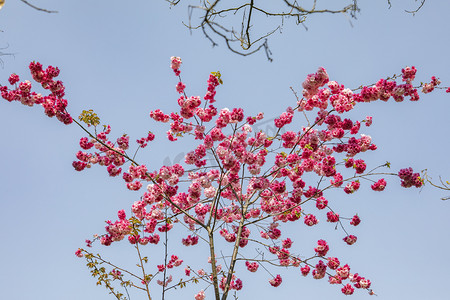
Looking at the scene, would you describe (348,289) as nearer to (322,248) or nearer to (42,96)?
(322,248)

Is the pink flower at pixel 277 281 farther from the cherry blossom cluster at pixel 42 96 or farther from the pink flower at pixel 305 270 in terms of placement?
the cherry blossom cluster at pixel 42 96

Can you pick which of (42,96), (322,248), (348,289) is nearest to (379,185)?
(322,248)

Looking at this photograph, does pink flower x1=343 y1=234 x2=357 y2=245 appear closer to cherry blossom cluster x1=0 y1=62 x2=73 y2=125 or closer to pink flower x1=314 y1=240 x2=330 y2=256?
pink flower x1=314 y1=240 x2=330 y2=256

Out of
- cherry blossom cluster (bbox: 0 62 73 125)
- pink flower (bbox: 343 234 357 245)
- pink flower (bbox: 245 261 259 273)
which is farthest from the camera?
pink flower (bbox: 245 261 259 273)

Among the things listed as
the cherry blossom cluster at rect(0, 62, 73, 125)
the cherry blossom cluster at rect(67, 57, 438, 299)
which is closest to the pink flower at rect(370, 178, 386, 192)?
the cherry blossom cluster at rect(67, 57, 438, 299)

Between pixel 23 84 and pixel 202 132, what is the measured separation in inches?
103

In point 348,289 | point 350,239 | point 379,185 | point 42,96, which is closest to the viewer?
point 42,96

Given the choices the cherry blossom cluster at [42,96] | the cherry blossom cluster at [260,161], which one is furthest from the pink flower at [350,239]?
the cherry blossom cluster at [42,96]

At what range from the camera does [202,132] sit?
19.3 feet

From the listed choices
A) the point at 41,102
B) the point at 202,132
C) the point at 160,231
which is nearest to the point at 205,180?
the point at 202,132

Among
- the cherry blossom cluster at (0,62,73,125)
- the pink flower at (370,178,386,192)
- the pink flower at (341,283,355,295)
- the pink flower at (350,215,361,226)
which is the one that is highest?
the cherry blossom cluster at (0,62,73,125)

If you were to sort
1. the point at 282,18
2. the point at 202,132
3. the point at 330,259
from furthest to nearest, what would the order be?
the point at 330,259 < the point at 202,132 < the point at 282,18

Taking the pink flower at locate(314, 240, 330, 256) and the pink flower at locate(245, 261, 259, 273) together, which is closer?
the pink flower at locate(314, 240, 330, 256)

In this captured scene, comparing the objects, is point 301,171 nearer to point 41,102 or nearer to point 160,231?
point 160,231
